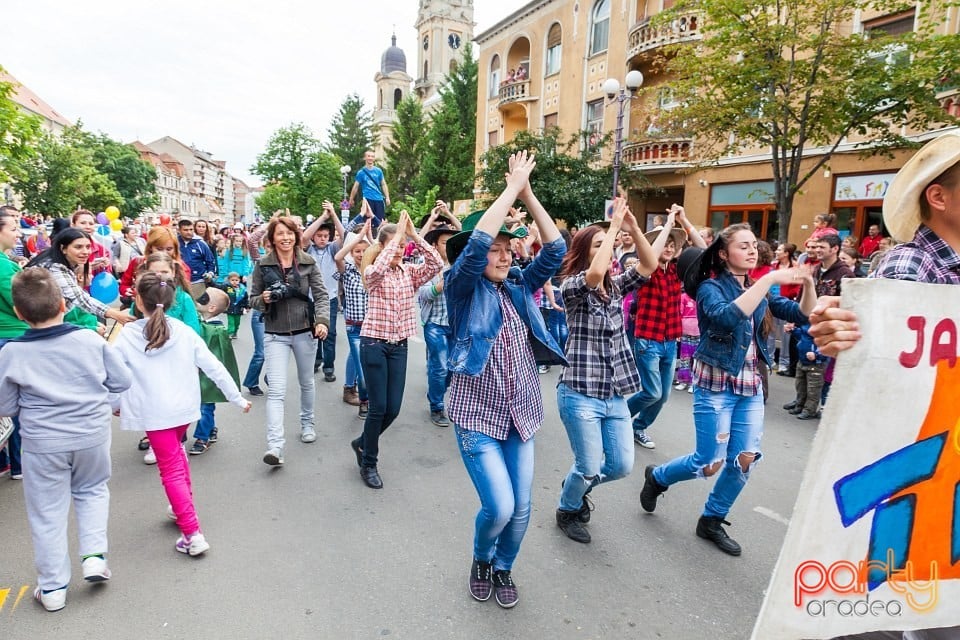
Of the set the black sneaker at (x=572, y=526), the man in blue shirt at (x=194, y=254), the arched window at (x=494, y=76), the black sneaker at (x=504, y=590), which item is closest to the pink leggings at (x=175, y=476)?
the black sneaker at (x=504, y=590)

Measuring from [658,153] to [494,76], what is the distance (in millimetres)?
14701

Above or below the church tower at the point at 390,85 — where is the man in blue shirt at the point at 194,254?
below

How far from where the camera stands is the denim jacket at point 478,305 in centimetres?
273

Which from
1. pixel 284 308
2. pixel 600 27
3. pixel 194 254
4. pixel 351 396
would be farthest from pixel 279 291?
pixel 600 27

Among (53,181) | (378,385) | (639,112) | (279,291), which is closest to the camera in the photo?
(378,385)

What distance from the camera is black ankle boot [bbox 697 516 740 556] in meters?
3.64

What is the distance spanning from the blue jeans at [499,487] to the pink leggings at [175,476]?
5.66ft

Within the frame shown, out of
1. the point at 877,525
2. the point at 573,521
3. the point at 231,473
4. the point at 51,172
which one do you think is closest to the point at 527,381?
the point at 573,521

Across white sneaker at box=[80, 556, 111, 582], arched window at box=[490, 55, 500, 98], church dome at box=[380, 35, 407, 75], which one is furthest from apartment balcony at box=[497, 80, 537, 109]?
church dome at box=[380, 35, 407, 75]

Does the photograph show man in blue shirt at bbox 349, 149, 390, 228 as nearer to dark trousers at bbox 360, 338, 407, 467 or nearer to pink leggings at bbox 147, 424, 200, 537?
dark trousers at bbox 360, 338, 407, 467

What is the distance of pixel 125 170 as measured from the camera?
62156mm

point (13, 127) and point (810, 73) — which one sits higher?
point (810, 73)

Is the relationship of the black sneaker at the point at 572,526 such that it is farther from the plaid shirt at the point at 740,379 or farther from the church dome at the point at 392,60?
the church dome at the point at 392,60

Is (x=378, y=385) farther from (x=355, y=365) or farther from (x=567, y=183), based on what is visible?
(x=567, y=183)
